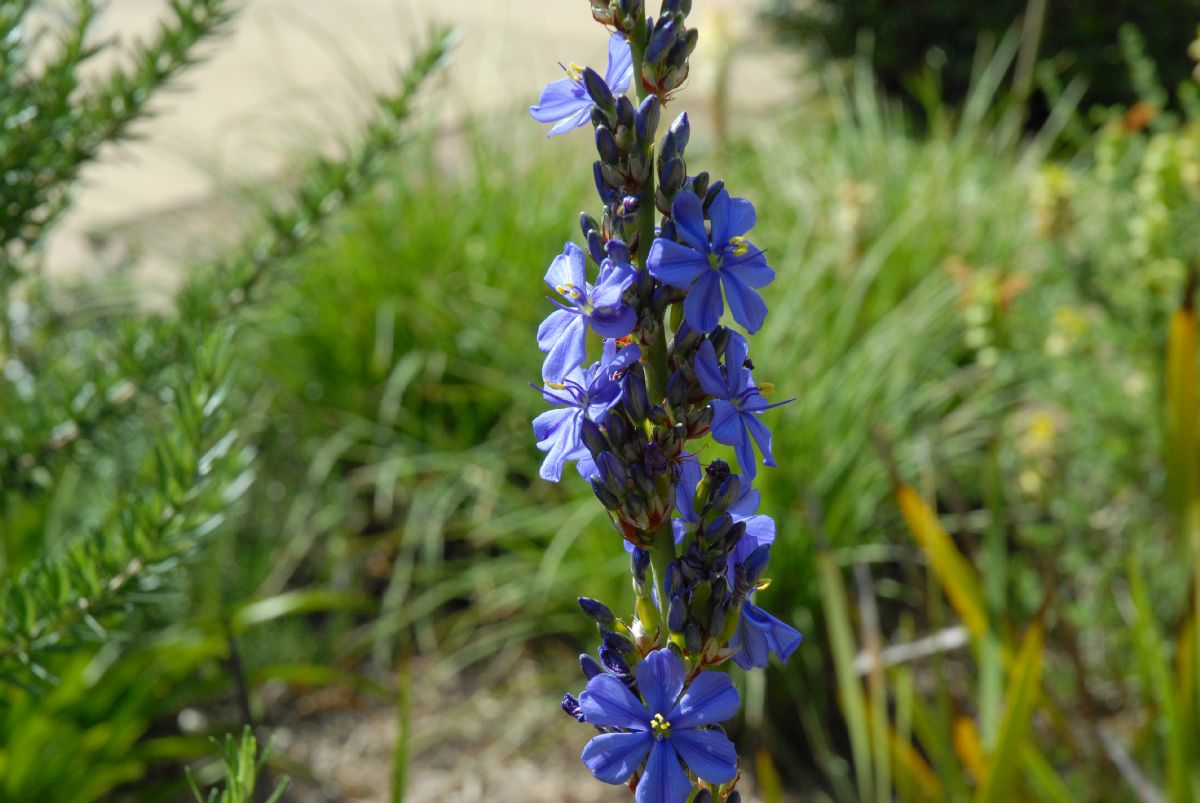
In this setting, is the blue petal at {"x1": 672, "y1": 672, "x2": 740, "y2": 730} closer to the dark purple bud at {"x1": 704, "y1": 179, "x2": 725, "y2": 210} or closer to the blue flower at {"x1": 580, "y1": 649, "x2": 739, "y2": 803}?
the blue flower at {"x1": 580, "y1": 649, "x2": 739, "y2": 803}

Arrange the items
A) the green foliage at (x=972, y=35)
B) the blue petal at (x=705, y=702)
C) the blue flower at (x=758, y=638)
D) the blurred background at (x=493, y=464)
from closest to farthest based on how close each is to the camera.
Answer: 1. the blue petal at (x=705, y=702)
2. the blue flower at (x=758, y=638)
3. the blurred background at (x=493, y=464)
4. the green foliage at (x=972, y=35)

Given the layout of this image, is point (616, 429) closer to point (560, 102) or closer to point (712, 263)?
point (712, 263)

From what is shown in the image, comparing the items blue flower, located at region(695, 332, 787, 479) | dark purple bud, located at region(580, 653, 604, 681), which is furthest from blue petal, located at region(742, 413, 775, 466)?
dark purple bud, located at region(580, 653, 604, 681)

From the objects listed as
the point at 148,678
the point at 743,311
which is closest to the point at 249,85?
the point at 148,678

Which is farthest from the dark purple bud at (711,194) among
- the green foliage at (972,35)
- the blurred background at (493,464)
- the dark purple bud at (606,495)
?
the green foliage at (972,35)

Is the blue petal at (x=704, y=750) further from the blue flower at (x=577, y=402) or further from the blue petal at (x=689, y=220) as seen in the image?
the blue petal at (x=689, y=220)

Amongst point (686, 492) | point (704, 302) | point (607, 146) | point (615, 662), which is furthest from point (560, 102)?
point (615, 662)
